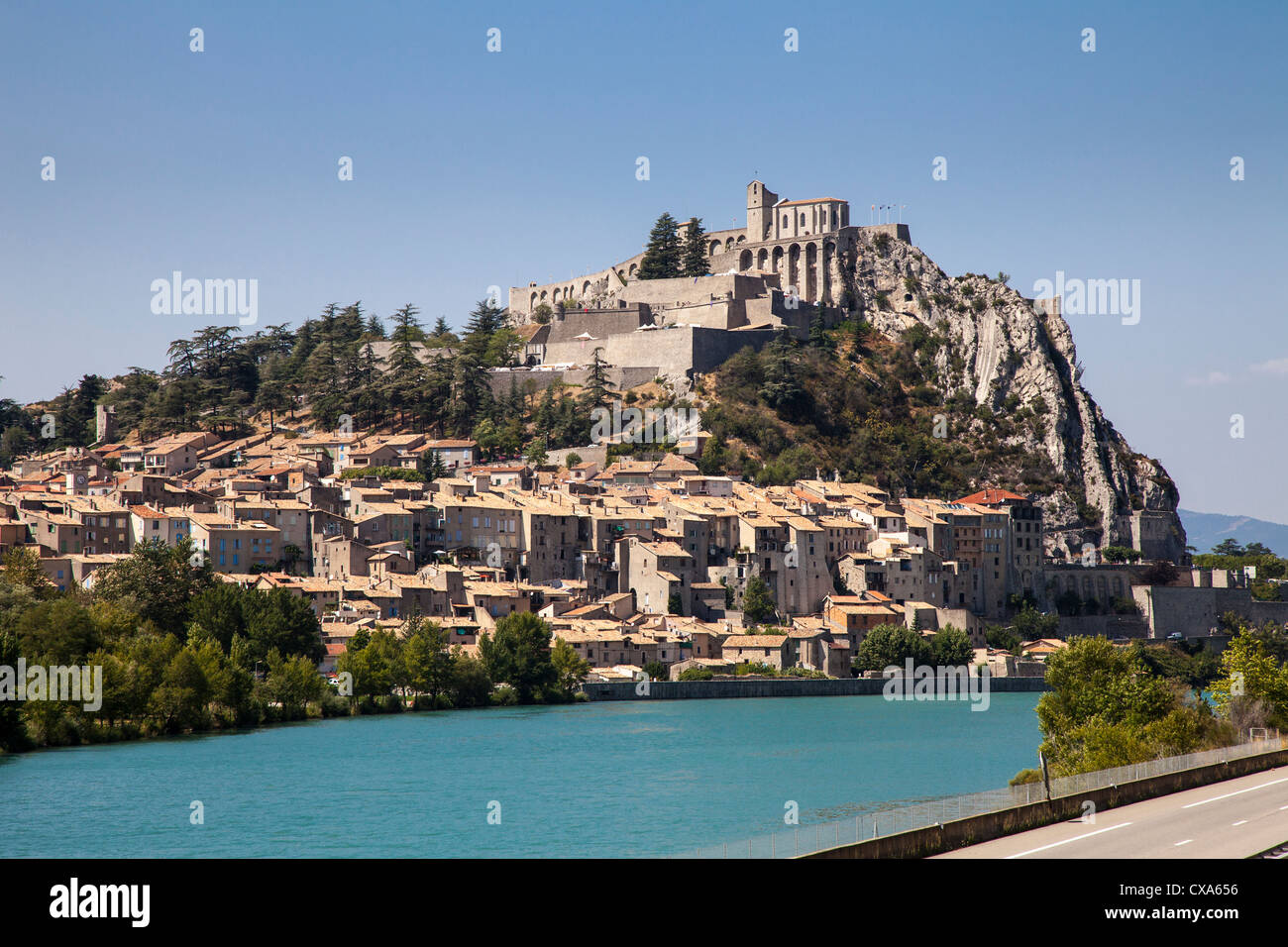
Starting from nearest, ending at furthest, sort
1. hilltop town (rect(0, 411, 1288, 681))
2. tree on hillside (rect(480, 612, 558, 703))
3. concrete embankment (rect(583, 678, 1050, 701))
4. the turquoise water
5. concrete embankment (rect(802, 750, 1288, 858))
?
concrete embankment (rect(802, 750, 1288, 858))
the turquoise water
tree on hillside (rect(480, 612, 558, 703))
concrete embankment (rect(583, 678, 1050, 701))
hilltop town (rect(0, 411, 1288, 681))

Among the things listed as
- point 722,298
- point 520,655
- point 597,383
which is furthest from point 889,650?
point 722,298

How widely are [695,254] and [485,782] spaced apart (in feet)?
214

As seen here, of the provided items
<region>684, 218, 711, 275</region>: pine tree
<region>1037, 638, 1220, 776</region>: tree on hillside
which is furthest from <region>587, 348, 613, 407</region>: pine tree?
<region>1037, 638, 1220, 776</region>: tree on hillside

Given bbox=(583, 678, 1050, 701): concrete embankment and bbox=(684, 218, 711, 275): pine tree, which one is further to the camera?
bbox=(684, 218, 711, 275): pine tree

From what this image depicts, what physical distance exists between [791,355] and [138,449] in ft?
110

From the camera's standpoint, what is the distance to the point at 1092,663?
123 feet

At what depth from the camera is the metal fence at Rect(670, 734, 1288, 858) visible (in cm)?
1830

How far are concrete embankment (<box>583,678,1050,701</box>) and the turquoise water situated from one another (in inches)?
195

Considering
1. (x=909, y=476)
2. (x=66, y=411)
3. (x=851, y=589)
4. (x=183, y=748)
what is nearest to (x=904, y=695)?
(x=851, y=589)

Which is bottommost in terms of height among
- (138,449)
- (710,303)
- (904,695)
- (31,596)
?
(904,695)

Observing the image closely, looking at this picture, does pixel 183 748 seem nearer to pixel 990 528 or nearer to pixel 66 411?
pixel 990 528

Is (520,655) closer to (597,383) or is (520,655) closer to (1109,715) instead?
(1109,715)

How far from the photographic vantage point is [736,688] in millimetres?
59656

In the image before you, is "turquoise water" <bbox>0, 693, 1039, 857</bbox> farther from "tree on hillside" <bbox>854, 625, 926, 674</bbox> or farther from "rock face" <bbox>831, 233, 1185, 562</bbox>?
"rock face" <bbox>831, 233, 1185, 562</bbox>
